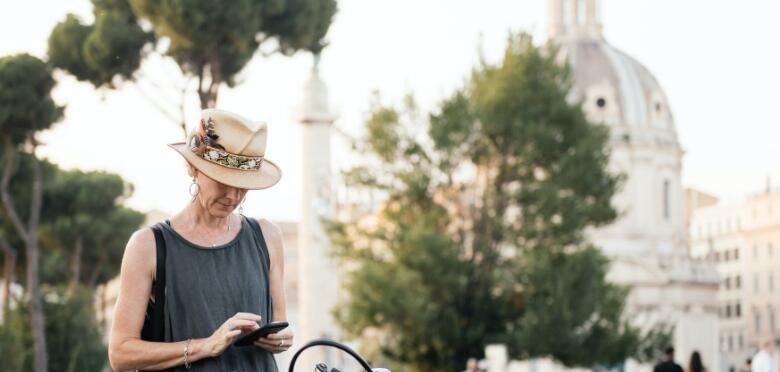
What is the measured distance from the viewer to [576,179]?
132ft

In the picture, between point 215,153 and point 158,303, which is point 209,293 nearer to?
point 158,303

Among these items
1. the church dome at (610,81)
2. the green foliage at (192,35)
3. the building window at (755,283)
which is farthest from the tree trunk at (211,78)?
the building window at (755,283)

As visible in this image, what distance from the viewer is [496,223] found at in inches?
1622

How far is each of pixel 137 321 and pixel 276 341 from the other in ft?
1.14

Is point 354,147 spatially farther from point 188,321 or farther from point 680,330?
point 680,330

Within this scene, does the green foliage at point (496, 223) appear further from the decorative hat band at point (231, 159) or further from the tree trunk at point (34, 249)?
the decorative hat band at point (231, 159)

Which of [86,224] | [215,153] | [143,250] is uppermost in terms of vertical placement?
[86,224]

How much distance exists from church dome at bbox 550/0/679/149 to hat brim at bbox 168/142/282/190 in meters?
83.9

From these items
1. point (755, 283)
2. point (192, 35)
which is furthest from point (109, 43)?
point (755, 283)

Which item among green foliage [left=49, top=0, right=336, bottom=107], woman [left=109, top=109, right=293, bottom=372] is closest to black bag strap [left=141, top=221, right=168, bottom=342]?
woman [left=109, top=109, right=293, bottom=372]

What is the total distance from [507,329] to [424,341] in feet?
7.19

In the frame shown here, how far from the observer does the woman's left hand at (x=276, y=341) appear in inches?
179

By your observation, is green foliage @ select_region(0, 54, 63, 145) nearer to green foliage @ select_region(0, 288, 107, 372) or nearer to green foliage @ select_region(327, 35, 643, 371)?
green foliage @ select_region(0, 288, 107, 372)

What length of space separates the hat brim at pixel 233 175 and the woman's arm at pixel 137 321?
0.68 ft
